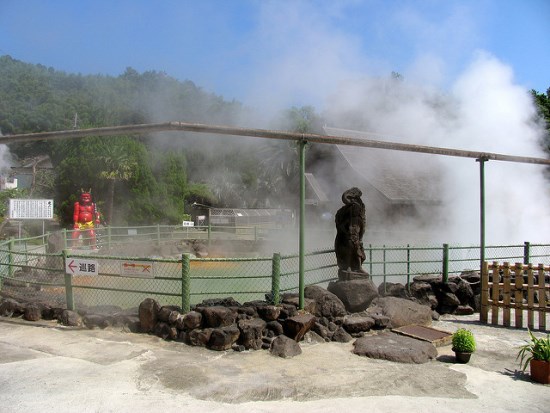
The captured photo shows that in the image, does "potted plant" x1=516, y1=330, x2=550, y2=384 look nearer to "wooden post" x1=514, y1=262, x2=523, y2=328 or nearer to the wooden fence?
the wooden fence

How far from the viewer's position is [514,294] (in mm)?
7980

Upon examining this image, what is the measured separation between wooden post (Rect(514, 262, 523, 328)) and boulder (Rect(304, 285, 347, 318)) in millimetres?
2961

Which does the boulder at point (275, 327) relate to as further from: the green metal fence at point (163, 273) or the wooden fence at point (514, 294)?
the wooden fence at point (514, 294)

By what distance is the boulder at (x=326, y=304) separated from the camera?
714 cm

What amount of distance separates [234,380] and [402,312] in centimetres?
350

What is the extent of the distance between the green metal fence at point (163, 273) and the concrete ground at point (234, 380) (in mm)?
939

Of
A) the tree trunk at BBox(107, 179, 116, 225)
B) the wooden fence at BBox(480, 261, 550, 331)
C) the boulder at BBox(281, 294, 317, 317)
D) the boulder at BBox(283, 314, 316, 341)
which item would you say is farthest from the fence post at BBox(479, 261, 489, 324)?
the tree trunk at BBox(107, 179, 116, 225)

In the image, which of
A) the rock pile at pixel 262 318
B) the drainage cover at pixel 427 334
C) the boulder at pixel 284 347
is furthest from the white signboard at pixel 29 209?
the drainage cover at pixel 427 334

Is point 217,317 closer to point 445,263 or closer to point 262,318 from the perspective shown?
point 262,318

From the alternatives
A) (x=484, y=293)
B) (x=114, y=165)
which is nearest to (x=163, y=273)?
(x=484, y=293)

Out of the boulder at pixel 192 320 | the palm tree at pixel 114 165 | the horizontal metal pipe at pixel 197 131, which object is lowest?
the boulder at pixel 192 320

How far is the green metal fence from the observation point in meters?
6.82

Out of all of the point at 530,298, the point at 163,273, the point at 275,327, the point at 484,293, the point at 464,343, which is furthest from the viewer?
the point at 163,273

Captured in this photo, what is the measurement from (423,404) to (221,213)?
29.3 meters
